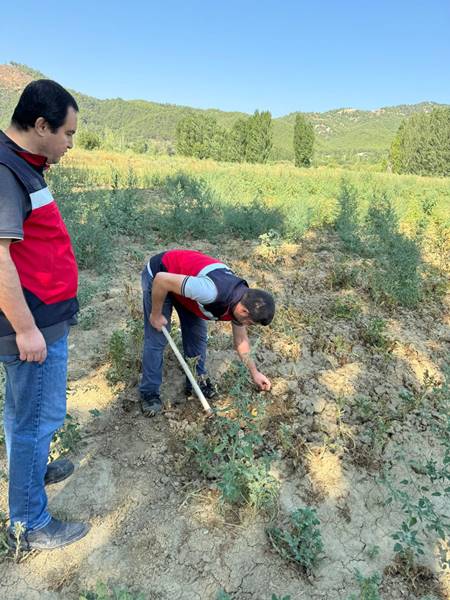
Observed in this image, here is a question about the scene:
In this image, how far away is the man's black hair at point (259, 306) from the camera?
6.77 ft

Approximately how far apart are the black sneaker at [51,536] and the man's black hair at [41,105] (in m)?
1.62

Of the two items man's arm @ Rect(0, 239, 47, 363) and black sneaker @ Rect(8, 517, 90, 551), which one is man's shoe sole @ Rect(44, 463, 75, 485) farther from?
man's arm @ Rect(0, 239, 47, 363)

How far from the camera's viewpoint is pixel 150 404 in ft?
8.86

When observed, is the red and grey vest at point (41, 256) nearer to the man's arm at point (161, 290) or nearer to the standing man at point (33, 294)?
the standing man at point (33, 294)

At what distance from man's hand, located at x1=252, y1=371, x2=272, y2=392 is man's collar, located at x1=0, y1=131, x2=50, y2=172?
1.73 metres

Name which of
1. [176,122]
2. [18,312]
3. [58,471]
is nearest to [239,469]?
[58,471]

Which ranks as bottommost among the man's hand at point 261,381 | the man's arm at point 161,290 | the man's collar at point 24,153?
the man's hand at point 261,381

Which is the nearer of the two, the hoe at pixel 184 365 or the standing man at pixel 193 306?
the standing man at pixel 193 306

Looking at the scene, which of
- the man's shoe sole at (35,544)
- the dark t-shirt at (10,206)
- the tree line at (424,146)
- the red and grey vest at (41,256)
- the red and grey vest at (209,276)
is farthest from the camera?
the tree line at (424,146)

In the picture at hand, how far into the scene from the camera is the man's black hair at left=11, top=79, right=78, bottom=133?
A: 138 cm

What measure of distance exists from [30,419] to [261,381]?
1.44 metres

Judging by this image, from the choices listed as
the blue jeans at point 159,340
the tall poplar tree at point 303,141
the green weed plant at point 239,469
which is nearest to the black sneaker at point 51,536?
the green weed plant at point 239,469

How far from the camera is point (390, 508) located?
2283 millimetres

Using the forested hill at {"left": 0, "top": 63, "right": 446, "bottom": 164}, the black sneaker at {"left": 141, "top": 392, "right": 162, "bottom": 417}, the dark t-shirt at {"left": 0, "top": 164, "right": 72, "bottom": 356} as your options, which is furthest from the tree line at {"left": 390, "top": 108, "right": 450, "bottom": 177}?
the forested hill at {"left": 0, "top": 63, "right": 446, "bottom": 164}
